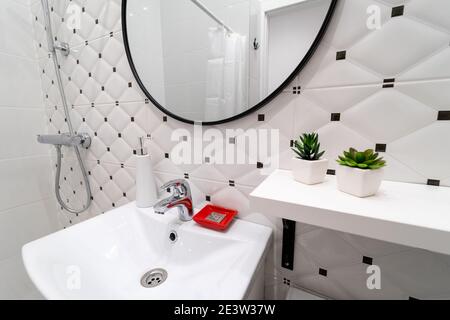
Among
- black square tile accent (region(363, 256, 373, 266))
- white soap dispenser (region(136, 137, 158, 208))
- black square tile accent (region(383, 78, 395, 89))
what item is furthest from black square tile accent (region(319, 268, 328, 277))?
white soap dispenser (region(136, 137, 158, 208))

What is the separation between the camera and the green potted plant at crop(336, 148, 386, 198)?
391 millimetres

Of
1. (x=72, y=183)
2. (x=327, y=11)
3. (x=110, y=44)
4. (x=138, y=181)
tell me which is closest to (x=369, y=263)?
(x=327, y=11)

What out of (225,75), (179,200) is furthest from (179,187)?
(225,75)

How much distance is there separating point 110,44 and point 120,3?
159mm

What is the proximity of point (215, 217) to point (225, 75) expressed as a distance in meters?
0.47

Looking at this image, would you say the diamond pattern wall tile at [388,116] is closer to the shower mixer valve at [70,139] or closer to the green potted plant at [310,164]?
the green potted plant at [310,164]

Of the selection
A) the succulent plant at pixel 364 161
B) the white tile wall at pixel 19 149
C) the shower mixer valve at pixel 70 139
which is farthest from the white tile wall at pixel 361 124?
the white tile wall at pixel 19 149

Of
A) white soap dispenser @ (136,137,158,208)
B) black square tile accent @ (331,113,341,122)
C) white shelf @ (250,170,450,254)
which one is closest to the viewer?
white shelf @ (250,170,450,254)

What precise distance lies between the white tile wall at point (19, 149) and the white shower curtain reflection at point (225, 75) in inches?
43.3

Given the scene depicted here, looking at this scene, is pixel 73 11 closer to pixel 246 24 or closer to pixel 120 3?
pixel 120 3

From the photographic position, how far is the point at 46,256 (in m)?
0.52

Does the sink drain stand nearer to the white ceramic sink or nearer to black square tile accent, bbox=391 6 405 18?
the white ceramic sink

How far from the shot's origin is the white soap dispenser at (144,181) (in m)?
0.75
